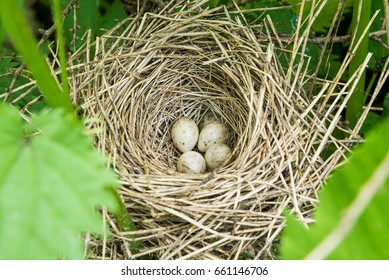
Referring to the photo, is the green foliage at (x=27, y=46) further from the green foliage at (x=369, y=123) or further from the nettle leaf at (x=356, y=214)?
the green foliage at (x=369, y=123)

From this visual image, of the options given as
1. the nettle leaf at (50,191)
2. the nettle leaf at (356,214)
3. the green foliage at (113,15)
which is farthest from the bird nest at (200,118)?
the nettle leaf at (356,214)

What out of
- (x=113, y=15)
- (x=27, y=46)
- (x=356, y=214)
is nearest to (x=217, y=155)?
(x=113, y=15)

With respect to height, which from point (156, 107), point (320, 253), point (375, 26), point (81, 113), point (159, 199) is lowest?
point (320, 253)

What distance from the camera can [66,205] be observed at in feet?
2.10

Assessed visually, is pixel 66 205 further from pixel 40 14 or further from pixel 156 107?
pixel 40 14

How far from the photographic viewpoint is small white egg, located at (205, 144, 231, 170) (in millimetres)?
1670

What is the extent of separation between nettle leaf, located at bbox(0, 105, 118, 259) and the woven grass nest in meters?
0.57

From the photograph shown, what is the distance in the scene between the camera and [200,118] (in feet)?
6.14

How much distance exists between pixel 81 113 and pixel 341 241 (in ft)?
3.68

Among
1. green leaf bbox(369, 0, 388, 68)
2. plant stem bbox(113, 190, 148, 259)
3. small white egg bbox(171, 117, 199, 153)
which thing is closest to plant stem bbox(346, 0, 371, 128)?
green leaf bbox(369, 0, 388, 68)

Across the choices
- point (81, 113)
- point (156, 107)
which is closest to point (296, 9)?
point (156, 107)

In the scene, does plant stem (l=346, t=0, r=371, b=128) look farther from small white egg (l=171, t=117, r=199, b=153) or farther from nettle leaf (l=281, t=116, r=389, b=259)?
nettle leaf (l=281, t=116, r=389, b=259)

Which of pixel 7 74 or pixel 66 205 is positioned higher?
pixel 7 74

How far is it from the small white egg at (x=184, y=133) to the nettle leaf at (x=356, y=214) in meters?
1.25
